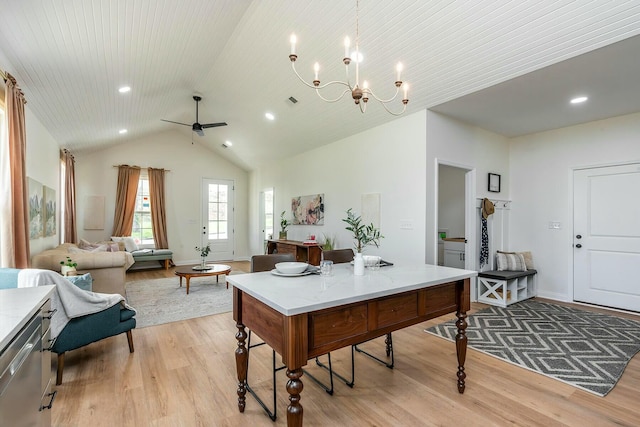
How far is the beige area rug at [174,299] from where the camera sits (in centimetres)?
390

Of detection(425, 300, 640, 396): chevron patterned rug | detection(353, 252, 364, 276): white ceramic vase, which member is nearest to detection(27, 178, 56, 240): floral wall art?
detection(353, 252, 364, 276): white ceramic vase

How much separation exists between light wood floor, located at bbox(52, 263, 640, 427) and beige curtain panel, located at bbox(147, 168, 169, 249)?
4999mm

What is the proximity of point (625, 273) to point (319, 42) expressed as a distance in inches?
198

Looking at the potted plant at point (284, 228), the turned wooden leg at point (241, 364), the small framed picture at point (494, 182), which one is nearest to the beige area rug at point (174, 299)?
the potted plant at point (284, 228)

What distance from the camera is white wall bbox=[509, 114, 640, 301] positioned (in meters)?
4.26

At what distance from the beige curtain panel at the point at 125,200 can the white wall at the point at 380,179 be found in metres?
3.94

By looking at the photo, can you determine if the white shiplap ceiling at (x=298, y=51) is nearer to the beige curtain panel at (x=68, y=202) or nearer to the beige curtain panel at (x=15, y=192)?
the beige curtain panel at (x=15, y=192)

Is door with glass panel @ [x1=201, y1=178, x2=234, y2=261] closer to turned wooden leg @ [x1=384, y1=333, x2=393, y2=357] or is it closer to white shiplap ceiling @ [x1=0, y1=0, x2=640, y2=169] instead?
white shiplap ceiling @ [x1=0, y1=0, x2=640, y2=169]

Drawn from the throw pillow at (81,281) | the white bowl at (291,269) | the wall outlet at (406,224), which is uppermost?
the wall outlet at (406,224)

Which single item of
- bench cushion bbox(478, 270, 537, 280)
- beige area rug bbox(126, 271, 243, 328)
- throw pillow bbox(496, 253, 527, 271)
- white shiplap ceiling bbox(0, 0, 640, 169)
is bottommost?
beige area rug bbox(126, 271, 243, 328)

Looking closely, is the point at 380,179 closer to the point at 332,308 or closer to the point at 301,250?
the point at 301,250

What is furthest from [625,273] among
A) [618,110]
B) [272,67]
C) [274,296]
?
[272,67]

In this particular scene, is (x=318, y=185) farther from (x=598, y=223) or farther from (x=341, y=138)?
(x=598, y=223)

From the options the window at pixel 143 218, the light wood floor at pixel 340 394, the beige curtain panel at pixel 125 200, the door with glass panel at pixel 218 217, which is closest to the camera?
the light wood floor at pixel 340 394
